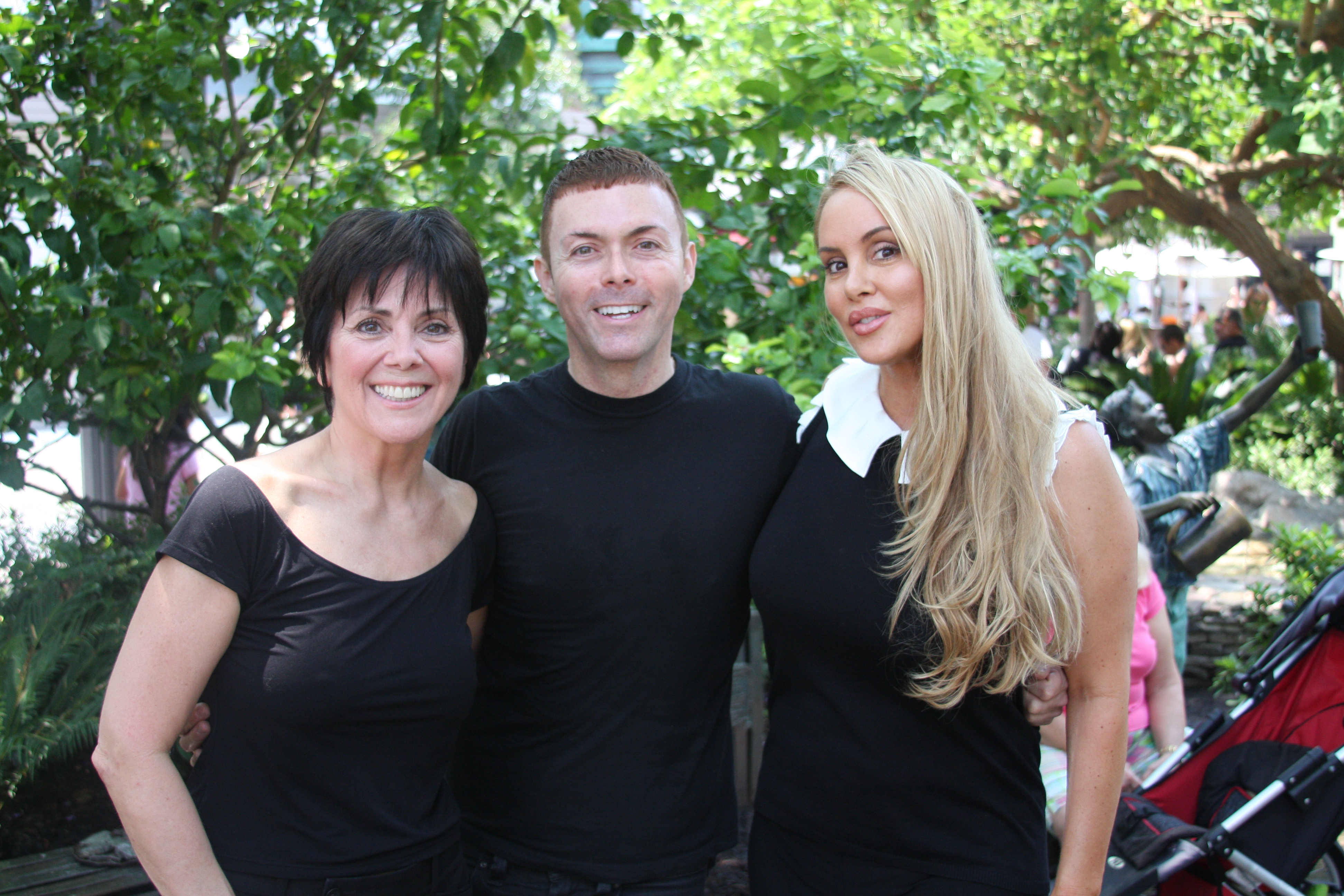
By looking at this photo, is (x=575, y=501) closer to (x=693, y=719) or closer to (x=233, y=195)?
(x=693, y=719)

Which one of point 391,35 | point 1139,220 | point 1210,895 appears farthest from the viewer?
point 1139,220

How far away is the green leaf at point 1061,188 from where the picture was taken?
340cm

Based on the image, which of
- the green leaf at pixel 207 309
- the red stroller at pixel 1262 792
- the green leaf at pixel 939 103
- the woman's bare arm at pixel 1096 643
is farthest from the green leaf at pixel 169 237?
the red stroller at pixel 1262 792

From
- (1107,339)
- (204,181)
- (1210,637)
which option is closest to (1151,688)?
(1210,637)

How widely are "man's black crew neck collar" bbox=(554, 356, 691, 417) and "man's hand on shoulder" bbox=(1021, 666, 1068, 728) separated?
3.07 ft

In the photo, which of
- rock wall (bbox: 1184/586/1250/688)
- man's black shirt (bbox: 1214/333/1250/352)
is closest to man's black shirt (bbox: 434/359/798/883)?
rock wall (bbox: 1184/586/1250/688)

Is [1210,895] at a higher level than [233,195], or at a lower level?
lower

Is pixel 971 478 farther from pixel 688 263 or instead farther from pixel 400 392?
pixel 400 392

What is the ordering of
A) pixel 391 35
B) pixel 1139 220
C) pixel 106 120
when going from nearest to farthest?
pixel 106 120, pixel 391 35, pixel 1139 220

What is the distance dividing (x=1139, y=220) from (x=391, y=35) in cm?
1359

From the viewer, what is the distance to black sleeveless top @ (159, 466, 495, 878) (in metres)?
1.74

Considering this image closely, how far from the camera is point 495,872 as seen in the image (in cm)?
214

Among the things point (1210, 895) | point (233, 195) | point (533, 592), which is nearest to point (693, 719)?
point (533, 592)

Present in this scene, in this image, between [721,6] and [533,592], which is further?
[721,6]
